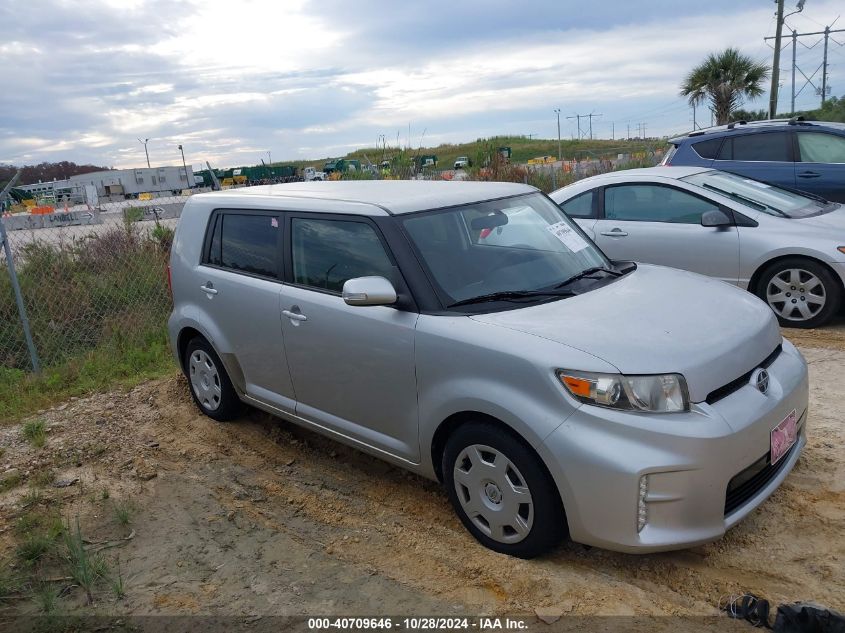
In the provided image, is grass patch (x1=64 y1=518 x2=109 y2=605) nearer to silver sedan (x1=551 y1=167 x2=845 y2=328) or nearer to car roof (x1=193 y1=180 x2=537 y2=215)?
car roof (x1=193 y1=180 x2=537 y2=215)

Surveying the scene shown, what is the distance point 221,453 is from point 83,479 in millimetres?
896

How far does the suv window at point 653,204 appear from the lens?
23.4 feet

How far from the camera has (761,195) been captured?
7.28 m

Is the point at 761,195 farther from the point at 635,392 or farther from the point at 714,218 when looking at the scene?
the point at 635,392

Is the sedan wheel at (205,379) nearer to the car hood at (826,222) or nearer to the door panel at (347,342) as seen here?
the door panel at (347,342)

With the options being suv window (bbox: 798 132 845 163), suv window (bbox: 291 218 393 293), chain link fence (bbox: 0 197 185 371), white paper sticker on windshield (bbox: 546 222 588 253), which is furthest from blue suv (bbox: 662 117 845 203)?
chain link fence (bbox: 0 197 185 371)

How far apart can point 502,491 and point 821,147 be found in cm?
852

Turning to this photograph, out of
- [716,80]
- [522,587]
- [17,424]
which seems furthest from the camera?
[716,80]

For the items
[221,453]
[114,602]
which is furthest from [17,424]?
[114,602]

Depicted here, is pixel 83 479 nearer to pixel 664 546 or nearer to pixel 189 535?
pixel 189 535

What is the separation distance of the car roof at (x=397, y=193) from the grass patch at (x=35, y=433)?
2403mm

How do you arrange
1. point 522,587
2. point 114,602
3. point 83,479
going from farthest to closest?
point 83,479
point 114,602
point 522,587

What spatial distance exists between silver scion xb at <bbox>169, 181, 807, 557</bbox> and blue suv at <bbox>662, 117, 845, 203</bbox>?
6.16 meters

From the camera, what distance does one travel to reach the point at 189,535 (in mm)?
3977
